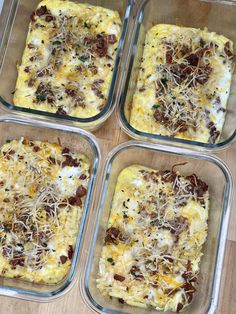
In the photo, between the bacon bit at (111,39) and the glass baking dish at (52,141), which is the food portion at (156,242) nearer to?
the glass baking dish at (52,141)

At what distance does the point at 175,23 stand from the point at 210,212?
0.93 m

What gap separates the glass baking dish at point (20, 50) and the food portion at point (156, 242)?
0.35 meters

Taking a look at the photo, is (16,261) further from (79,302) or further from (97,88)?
(97,88)


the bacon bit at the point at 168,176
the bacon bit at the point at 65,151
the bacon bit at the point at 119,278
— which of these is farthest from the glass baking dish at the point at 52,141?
the bacon bit at the point at 168,176

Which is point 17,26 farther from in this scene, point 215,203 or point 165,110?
point 215,203

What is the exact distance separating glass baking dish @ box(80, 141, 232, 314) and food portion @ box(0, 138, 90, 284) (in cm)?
11

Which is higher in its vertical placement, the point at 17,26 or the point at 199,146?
the point at 17,26

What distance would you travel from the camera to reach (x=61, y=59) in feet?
7.66

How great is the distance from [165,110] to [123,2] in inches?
22.7

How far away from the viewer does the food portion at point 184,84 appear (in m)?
2.24

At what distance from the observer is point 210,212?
7.14 ft

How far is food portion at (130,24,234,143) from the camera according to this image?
2238 mm

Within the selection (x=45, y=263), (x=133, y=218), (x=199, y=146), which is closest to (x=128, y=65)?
(x=199, y=146)

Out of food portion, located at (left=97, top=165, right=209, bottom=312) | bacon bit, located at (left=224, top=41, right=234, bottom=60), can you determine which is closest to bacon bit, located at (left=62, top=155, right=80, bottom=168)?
food portion, located at (left=97, top=165, right=209, bottom=312)
